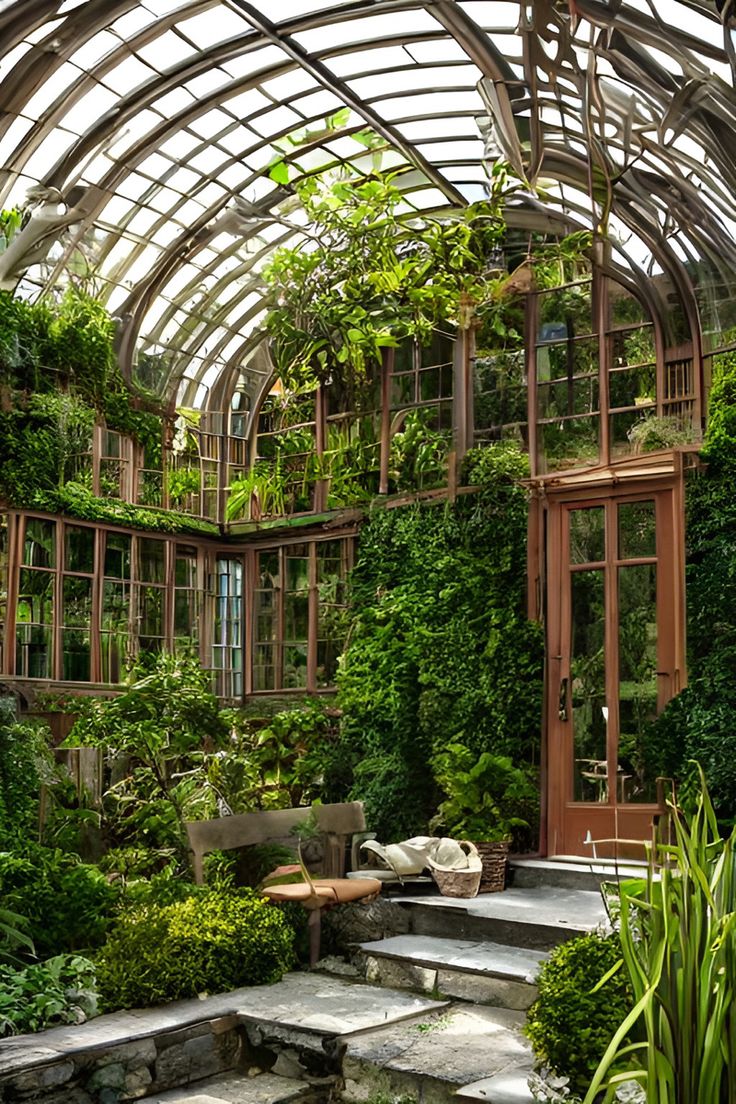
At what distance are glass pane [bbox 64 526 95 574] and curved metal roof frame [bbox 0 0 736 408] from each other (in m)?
2.17

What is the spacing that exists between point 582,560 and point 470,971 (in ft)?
12.8

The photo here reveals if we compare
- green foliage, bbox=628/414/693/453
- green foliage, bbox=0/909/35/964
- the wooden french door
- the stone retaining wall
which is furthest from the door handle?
green foliage, bbox=0/909/35/964

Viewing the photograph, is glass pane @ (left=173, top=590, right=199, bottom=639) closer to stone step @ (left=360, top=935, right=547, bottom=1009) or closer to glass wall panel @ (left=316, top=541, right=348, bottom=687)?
glass wall panel @ (left=316, top=541, right=348, bottom=687)

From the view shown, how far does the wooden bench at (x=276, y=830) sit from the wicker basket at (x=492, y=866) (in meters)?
0.97

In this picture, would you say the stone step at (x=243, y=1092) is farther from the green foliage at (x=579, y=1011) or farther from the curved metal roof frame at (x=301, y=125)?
the curved metal roof frame at (x=301, y=125)

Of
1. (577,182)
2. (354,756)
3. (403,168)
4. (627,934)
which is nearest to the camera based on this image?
(627,934)

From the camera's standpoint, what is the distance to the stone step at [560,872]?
8922 mm

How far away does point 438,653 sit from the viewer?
10.7 m

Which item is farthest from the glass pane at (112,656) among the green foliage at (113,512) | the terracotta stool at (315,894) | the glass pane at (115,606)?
the terracotta stool at (315,894)

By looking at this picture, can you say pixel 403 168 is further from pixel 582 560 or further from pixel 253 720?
pixel 253 720

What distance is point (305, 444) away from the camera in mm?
14500

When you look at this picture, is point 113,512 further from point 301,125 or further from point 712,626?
point 712,626

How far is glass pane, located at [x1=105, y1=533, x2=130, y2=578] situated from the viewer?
13.5 meters

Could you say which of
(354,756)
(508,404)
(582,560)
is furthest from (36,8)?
(354,756)
